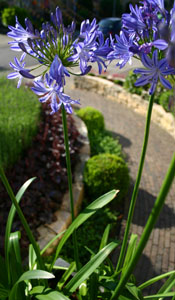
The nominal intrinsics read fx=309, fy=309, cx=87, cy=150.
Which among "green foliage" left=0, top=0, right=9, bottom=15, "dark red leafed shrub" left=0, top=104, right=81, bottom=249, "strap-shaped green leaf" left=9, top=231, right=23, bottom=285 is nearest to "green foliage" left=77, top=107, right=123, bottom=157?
"dark red leafed shrub" left=0, top=104, right=81, bottom=249

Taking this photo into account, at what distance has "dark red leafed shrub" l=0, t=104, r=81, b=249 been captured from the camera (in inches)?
128

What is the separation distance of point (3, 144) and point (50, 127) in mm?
1259

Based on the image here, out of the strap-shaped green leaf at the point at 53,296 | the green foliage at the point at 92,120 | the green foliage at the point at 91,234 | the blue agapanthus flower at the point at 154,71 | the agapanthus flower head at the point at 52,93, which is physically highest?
the blue agapanthus flower at the point at 154,71

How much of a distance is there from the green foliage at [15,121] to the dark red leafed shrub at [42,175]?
128 mm

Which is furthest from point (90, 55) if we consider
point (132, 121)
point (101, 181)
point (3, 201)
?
point (132, 121)

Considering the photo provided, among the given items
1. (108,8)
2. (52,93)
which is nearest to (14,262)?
(52,93)

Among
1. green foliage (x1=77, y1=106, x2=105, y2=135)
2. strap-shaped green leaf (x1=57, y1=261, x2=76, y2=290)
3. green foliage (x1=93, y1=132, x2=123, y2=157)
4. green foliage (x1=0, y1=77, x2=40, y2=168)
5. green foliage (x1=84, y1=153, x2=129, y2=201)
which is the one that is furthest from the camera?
green foliage (x1=77, y1=106, x2=105, y2=135)

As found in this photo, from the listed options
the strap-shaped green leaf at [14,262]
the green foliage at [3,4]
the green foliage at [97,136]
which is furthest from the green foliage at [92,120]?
the green foliage at [3,4]

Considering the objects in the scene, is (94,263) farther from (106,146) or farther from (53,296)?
(106,146)

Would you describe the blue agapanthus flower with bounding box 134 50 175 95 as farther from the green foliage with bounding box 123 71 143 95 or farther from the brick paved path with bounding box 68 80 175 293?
the green foliage with bounding box 123 71 143 95

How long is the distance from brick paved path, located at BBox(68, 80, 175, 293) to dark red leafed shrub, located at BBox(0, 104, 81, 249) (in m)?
1.16

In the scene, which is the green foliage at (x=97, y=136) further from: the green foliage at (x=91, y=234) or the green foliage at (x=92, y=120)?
the green foliage at (x=91, y=234)

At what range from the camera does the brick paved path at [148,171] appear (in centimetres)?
359

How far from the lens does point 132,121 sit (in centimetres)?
736
